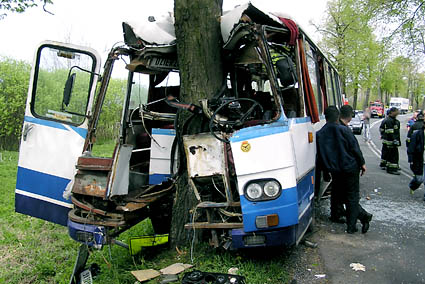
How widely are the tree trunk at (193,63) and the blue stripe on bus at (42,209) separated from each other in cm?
136

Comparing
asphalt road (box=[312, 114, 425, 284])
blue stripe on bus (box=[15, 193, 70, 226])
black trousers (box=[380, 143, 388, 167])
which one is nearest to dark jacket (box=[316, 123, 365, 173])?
asphalt road (box=[312, 114, 425, 284])

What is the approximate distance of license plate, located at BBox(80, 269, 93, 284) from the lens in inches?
164

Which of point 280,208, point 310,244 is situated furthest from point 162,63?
point 310,244

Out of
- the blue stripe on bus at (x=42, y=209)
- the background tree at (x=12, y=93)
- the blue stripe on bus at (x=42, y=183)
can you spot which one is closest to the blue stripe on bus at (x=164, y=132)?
the blue stripe on bus at (x=42, y=183)

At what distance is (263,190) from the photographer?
11.7 feet

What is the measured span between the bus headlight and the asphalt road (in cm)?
118

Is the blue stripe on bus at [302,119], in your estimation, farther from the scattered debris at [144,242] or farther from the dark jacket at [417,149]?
the dark jacket at [417,149]

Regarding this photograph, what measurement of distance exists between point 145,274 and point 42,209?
1.60m

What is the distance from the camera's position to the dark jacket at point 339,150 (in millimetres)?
5254

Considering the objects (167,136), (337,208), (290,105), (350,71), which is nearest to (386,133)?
(337,208)

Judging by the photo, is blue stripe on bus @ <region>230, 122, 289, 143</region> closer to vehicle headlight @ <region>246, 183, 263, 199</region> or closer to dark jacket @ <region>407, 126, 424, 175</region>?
vehicle headlight @ <region>246, 183, 263, 199</region>

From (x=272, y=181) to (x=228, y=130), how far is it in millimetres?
698

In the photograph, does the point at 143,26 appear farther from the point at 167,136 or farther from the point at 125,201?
the point at 125,201

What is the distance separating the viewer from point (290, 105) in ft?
15.5
